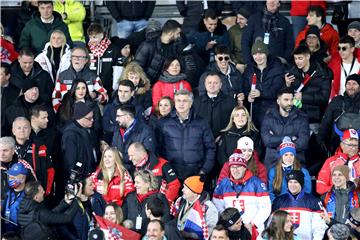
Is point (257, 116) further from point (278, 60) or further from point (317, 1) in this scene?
point (317, 1)

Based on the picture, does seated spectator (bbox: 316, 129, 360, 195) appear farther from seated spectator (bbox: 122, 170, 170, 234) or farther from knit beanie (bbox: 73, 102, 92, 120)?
knit beanie (bbox: 73, 102, 92, 120)

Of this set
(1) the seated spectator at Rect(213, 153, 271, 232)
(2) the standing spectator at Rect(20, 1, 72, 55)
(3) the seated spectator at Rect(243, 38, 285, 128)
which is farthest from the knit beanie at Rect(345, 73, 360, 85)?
(2) the standing spectator at Rect(20, 1, 72, 55)

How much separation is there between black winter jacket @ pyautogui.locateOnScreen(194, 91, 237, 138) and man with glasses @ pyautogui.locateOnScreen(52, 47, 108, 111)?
150cm

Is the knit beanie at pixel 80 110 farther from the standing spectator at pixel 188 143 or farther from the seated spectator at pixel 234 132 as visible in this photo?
the seated spectator at pixel 234 132

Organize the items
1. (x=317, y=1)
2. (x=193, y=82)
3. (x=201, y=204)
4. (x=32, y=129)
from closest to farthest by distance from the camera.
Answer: (x=201, y=204)
(x=32, y=129)
(x=193, y=82)
(x=317, y=1)

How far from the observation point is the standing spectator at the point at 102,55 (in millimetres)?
21453

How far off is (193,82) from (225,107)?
139 cm

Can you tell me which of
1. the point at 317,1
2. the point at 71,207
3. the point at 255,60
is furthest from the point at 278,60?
the point at 71,207

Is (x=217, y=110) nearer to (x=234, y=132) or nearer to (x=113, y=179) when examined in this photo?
(x=234, y=132)

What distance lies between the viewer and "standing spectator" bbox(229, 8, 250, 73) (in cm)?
2205

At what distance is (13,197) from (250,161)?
297 centimetres

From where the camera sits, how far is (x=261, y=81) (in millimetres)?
20656

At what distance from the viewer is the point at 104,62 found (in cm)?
2153

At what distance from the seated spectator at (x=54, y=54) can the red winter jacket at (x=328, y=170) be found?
422 cm
